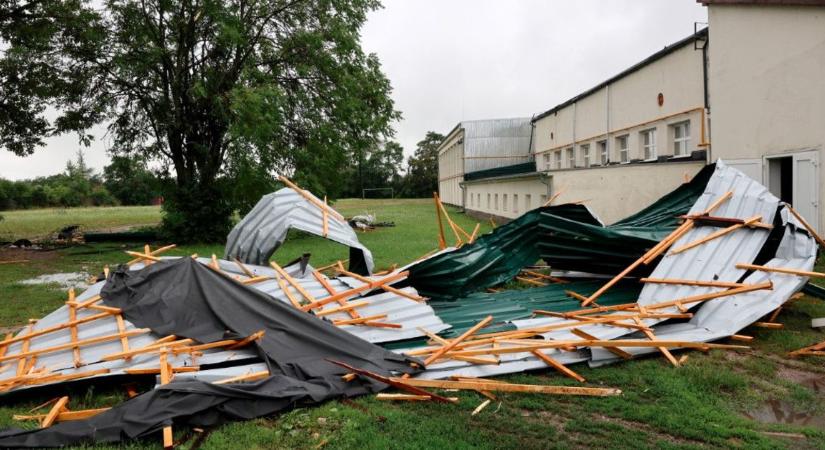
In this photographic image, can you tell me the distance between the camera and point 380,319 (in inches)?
293

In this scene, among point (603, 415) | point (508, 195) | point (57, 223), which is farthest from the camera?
point (57, 223)

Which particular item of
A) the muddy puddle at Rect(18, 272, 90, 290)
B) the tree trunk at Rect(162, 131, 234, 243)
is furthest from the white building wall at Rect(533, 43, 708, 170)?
the muddy puddle at Rect(18, 272, 90, 290)

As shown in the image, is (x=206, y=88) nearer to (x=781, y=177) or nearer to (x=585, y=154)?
(x=585, y=154)

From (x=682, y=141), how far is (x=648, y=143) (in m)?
2.42

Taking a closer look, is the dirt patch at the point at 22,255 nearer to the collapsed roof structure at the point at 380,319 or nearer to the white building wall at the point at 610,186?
the collapsed roof structure at the point at 380,319

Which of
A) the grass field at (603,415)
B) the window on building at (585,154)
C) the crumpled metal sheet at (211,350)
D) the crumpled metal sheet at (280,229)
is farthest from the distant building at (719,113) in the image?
the grass field at (603,415)

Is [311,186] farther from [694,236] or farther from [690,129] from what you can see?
[694,236]

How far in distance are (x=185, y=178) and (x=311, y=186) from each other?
5939mm

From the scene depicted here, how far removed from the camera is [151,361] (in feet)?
20.0

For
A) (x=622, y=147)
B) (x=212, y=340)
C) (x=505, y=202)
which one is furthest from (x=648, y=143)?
(x=212, y=340)

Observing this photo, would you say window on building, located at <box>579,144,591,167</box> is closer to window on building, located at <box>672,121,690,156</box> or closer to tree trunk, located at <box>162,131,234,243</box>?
window on building, located at <box>672,121,690,156</box>

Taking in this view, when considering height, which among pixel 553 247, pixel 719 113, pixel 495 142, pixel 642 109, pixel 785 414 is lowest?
pixel 785 414

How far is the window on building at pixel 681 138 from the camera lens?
18281mm

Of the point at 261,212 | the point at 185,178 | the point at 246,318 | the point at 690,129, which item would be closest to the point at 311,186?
the point at 185,178
